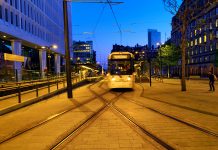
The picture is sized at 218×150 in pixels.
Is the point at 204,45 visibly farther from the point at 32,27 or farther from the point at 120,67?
the point at 120,67

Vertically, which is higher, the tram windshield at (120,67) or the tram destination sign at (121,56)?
the tram destination sign at (121,56)

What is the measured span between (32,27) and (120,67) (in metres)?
37.6

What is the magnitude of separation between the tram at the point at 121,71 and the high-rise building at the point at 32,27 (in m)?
8.41

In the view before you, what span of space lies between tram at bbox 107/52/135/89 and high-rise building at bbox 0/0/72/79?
27.6ft

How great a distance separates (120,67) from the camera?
24.9m

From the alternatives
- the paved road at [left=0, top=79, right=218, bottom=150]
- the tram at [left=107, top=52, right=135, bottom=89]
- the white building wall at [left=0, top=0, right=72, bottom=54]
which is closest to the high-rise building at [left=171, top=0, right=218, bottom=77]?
the white building wall at [left=0, top=0, right=72, bottom=54]

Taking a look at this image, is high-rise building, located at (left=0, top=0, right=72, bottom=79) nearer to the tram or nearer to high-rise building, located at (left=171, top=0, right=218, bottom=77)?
the tram

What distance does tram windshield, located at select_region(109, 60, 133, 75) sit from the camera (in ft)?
80.8

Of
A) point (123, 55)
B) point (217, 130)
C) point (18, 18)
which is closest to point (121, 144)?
point (217, 130)

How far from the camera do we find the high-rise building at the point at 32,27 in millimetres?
46156

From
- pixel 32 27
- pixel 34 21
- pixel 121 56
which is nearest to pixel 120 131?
pixel 121 56

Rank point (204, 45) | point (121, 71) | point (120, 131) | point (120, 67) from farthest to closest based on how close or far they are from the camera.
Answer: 1. point (204, 45)
2. point (120, 67)
3. point (121, 71)
4. point (120, 131)

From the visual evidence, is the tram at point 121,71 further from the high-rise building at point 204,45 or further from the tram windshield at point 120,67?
the high-rise building at point 204,45

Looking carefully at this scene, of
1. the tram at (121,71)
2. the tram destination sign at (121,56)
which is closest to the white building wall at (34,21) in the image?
the tram destination sign at (121,56)
